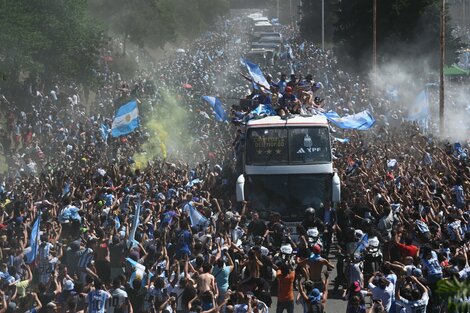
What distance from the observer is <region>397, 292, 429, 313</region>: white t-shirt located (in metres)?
12.2

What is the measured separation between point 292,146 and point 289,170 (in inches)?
18.5

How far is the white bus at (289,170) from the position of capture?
2053 cm

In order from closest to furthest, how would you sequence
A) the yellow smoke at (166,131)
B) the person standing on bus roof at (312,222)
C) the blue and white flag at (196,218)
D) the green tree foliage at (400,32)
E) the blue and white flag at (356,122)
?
the blue and white flag at (196,218) < the person standing on bus roof at (312,222) < the blue and white flag at (356,122) < the yellow smoke at (166,131) < the green tree foliage at (400,32)

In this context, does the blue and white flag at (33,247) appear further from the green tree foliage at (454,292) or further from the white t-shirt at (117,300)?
the green tree foliage at (454,292)

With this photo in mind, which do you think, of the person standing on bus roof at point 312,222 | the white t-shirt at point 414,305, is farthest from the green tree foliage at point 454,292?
the person standing on bus roof at point 312,222

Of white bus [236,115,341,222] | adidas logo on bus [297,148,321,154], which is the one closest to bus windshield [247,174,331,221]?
white bus [236,115,341,222]

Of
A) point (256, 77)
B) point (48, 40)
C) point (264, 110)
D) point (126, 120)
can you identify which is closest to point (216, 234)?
point (264, 110)

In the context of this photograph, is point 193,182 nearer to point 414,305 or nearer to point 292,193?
point 292,193

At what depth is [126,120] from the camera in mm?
25875

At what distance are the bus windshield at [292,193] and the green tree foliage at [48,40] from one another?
2353cm

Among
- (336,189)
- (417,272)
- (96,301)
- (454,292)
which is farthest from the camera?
(336,189)

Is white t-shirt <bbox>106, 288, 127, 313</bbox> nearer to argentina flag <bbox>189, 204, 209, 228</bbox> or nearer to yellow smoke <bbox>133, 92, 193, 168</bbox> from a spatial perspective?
argentina flag <bbox>189, 204, 209, 228</bbox>

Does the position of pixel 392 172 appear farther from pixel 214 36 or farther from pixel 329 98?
pixel 214 36

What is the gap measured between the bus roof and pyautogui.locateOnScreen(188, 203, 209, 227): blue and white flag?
3399 millimetres
